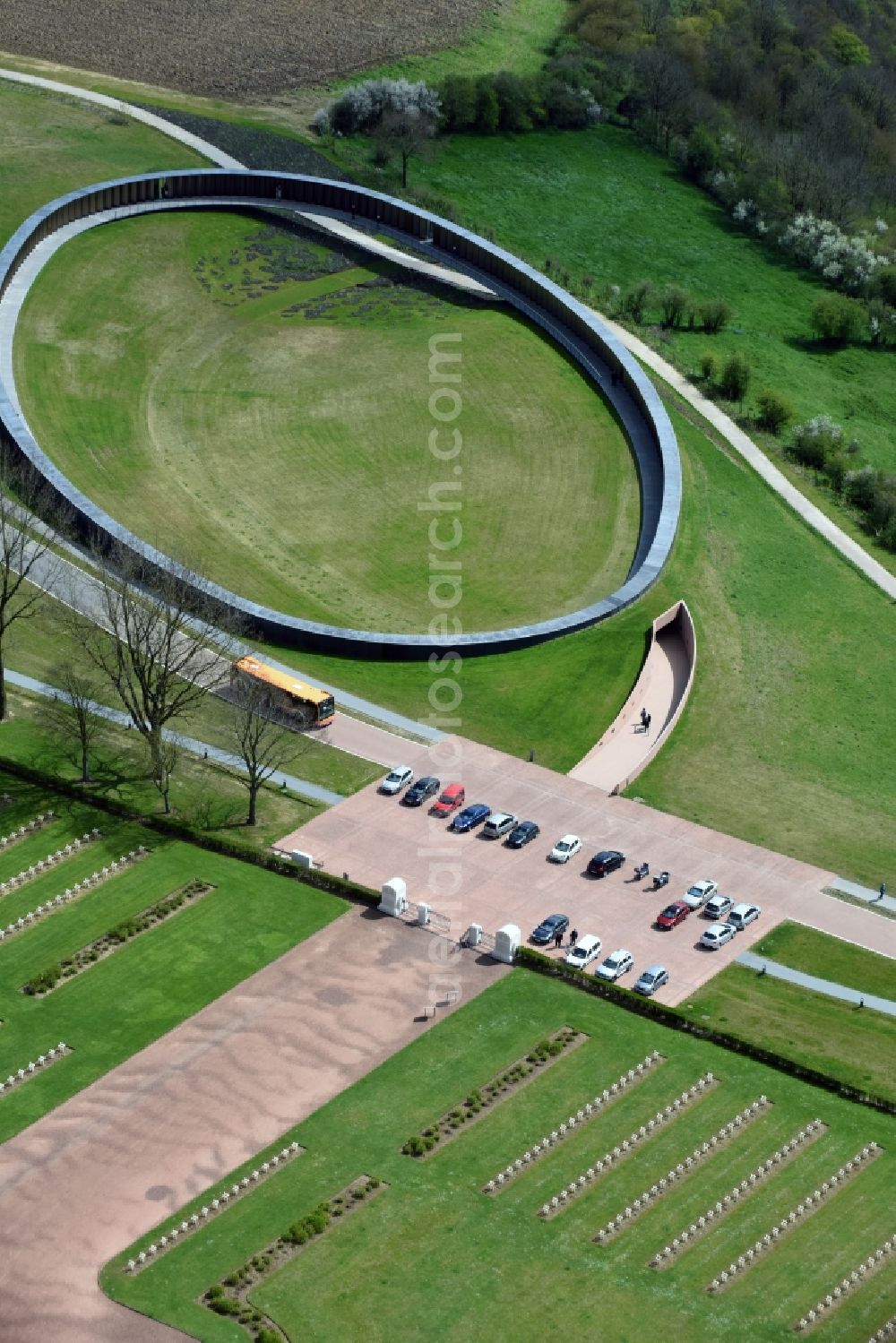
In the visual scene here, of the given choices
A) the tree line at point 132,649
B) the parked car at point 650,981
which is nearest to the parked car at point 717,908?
the parked car at point 650,981

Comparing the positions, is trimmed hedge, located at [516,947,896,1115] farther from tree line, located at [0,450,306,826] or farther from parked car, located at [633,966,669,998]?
tree line, located at [0,450,306,826]

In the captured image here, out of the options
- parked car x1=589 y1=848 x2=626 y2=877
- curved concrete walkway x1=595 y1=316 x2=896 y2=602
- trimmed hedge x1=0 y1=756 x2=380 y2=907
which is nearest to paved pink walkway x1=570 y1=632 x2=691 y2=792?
parked car x1=589 y1=848 x2=626 y2=877

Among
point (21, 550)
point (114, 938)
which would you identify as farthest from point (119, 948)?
point (21, 550)

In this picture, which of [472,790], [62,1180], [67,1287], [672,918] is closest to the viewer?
[67,1287]

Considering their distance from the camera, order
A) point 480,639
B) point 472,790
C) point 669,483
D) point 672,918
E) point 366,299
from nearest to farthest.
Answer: point 672,918, point 472,790, point 480,639, point 669,483, point 366,299

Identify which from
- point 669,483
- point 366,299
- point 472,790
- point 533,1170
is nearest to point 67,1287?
point 533,1170

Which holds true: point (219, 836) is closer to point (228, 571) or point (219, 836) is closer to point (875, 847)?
point (228, 571)
